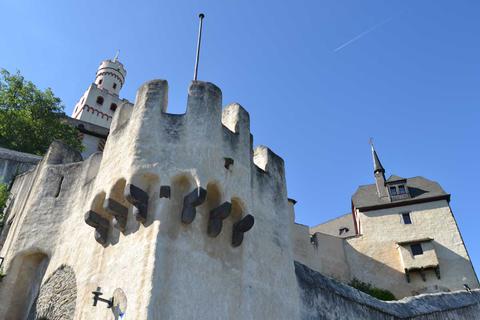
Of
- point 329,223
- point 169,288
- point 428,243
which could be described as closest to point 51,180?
point 169,288

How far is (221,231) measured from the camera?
7.84 m

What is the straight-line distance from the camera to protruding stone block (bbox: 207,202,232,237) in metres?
Answer: 7.47

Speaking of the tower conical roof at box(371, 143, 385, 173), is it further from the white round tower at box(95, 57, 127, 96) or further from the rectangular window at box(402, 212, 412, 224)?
the white round tower at box(95, 57, 127, 96)

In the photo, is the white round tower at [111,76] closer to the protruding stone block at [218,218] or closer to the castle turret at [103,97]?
the castle turret at [103,97]

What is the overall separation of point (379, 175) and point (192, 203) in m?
29.3

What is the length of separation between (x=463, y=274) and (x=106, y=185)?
26114mm

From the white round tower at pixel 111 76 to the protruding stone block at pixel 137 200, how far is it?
52033 mm

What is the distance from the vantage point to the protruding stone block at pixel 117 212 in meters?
7.40

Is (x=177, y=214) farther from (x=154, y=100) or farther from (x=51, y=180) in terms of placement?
(x=51, y=180)

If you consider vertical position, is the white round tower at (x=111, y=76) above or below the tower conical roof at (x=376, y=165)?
above

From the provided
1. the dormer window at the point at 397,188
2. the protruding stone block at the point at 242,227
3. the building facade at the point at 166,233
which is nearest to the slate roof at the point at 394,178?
the dormer window at the point at 397,188

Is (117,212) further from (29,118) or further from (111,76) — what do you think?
(111,76)

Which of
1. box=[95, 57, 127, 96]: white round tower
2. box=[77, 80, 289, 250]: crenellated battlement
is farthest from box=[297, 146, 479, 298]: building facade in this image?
box=[95, 57, 127, 96]: white round tower

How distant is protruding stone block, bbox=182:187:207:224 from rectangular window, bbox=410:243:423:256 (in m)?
25.1
